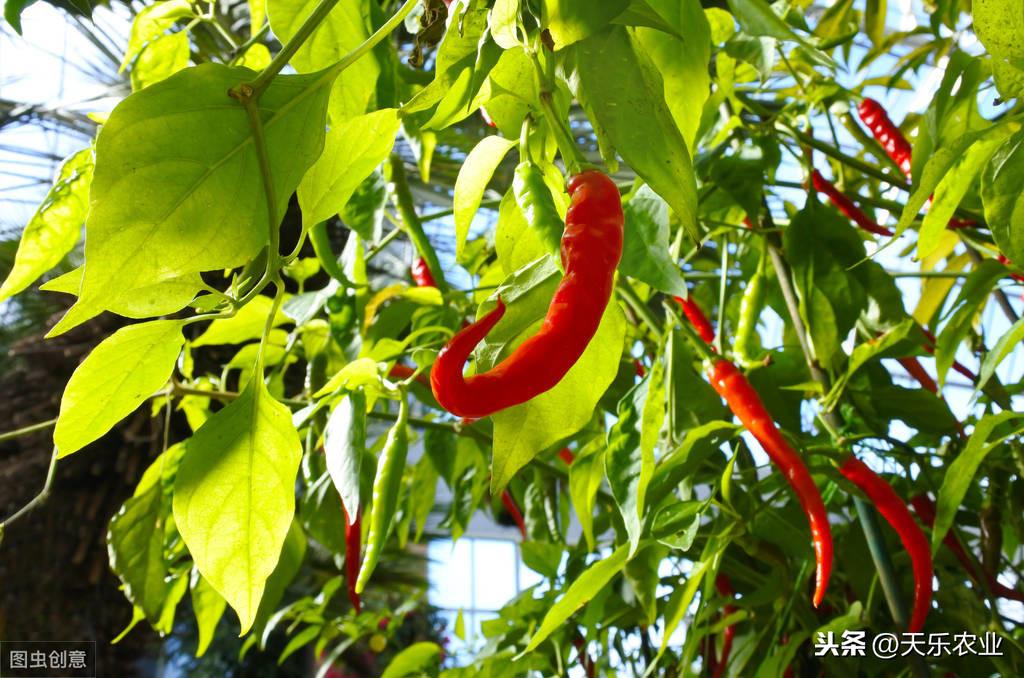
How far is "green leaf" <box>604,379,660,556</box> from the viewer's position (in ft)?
1.01

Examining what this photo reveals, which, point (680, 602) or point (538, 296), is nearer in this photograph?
point (538, 296)

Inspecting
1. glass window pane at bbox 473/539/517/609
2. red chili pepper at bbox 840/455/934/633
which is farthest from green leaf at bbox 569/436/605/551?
glass window pane at bbox 473/539/517/609

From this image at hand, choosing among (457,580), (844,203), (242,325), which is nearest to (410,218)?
(242,325)

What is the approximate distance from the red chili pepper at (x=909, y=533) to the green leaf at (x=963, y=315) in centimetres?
5

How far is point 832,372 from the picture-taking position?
43 cm

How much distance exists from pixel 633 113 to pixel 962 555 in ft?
1.27

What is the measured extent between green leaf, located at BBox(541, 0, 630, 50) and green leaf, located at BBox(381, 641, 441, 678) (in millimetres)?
458

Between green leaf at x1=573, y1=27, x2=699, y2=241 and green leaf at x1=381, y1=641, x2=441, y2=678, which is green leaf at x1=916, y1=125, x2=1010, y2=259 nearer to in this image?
green leaf at x1=573, y1=27, x2=699, y2=241

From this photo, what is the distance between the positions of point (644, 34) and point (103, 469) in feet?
4.49

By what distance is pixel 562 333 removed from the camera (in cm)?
18

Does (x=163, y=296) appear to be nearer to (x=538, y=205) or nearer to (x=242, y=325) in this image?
(x=538, y=205)

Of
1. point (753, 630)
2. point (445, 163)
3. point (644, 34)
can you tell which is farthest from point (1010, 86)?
point (445, 163)

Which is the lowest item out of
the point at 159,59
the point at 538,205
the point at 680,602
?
the point at 680,602

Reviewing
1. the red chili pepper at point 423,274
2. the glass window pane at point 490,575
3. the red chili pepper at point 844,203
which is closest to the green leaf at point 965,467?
the red chili pepper at point 844,203
